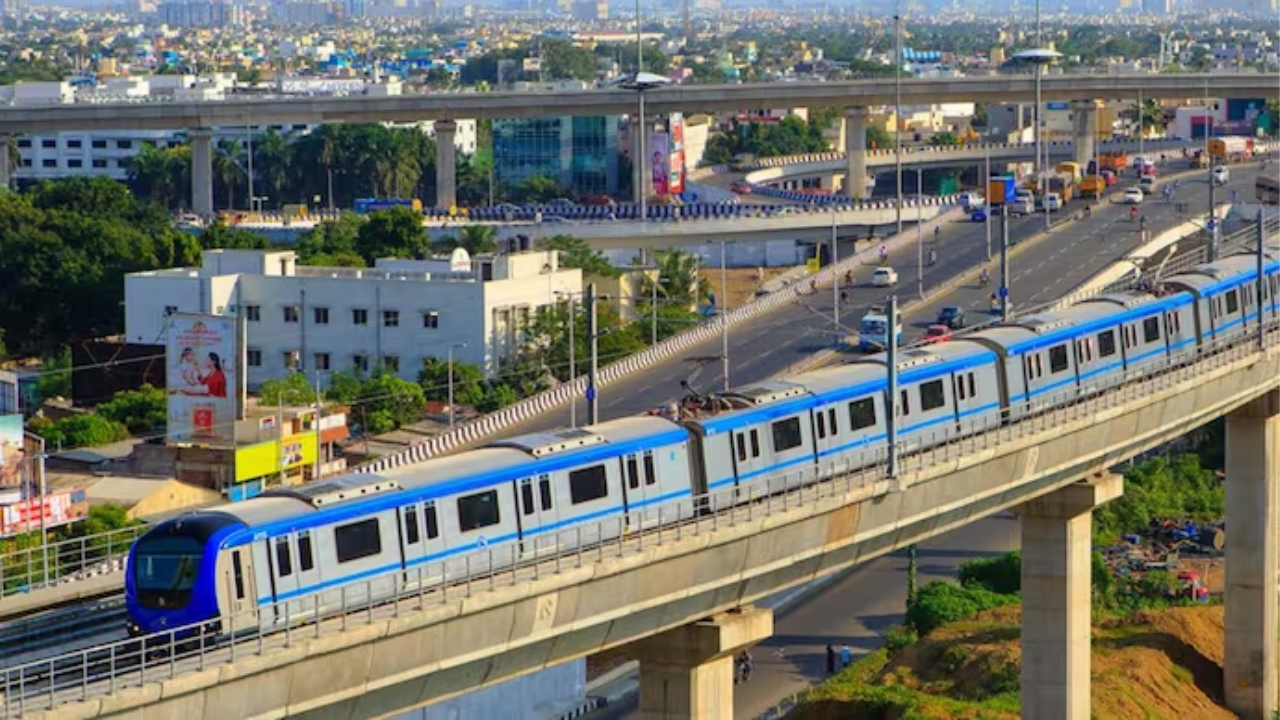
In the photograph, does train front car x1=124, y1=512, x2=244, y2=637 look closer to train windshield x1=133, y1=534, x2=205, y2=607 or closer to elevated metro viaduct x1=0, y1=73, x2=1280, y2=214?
train windshield x1=133, y1=534, x2=205, y2=607

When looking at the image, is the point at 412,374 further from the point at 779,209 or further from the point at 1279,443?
the point at 779,209

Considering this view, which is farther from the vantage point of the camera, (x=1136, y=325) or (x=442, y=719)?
(x=1136, y=325)

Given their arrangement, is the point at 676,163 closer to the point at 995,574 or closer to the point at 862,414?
the point at 995,574

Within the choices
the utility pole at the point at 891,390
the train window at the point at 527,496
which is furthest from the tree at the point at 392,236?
the train window at the point at 527,496

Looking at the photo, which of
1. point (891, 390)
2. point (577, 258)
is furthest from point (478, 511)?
point (577, 258)

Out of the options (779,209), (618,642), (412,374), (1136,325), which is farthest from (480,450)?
(779,209)

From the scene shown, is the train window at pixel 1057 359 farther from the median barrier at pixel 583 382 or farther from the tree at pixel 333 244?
the tree at pixel 333 244
